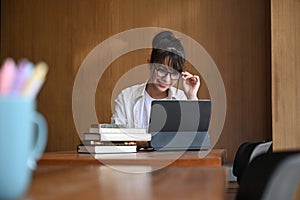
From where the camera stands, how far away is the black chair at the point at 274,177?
971 millimetres

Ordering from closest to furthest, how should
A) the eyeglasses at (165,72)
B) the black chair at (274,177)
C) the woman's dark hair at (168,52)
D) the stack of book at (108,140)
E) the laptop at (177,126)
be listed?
1. the black chair at (274,177)
2. the stack of book at (108,140)
3. the laptop at (177,126)
4. the woman's dark hair at (168,52)
5. the eyeglasses at (165,72)

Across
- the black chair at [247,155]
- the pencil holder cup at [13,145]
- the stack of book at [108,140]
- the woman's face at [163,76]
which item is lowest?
the black chair at [247,155]

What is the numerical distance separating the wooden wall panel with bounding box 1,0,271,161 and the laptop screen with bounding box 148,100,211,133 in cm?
218

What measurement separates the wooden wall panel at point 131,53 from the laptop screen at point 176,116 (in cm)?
218

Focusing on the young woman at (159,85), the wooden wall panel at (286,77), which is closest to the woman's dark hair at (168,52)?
the young woman at (159,85)

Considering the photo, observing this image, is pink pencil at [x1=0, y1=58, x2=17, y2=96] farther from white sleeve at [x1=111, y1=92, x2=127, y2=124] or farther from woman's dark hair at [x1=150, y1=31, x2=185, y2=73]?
white sleeve at [x1=111, y1=92, x2=127, y2=124]

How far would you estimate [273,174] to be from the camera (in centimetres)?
97

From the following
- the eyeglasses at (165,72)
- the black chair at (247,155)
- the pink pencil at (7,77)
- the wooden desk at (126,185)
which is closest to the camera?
the pink pencil at (7,77)

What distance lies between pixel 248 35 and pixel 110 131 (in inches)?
110

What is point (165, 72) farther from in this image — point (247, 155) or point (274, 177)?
point (274, 177)

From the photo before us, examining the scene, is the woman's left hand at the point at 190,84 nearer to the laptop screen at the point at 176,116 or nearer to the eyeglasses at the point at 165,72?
the eyeglasses at the point at 165,72

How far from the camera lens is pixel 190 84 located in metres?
3.10

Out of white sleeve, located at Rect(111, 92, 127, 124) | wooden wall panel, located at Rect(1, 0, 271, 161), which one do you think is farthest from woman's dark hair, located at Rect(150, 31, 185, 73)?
wooden wall panel, located at Rect(1, 0, 271, 161)

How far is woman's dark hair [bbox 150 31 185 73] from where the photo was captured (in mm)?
2976
